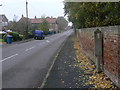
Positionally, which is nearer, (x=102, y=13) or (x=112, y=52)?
(x=112, y=52)

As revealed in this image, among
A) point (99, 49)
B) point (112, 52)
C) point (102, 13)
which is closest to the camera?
point (112, 52)

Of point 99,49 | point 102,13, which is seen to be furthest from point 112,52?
point 102,13

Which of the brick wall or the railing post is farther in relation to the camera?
the railing post

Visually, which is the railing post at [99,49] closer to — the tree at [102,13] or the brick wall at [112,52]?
the brick wall at [112,52]

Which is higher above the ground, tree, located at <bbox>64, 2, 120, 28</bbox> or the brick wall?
tree, located at <bbox>64, 2, 120, 28</bbox>

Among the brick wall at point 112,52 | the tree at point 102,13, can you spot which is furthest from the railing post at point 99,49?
the tree at point 102,13

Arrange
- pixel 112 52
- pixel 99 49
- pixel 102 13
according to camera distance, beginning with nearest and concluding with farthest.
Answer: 1. pixel 112 52
2. pixel 99 49
3. pixel 102 13

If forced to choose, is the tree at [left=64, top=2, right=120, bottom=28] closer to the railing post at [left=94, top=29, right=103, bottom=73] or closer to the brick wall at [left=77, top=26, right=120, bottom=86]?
the railing post at [left=94, top=29, right=103, bottom=73]

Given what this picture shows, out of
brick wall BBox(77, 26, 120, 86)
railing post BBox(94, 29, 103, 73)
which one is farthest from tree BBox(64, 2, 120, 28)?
brick wall BBox(77, 26, 120, 86)

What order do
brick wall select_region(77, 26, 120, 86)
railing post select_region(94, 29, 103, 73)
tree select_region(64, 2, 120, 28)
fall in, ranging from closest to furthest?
Result: brick wall select_region(77, 26, 120, 86), railing post select_region(94, 29, 103, 73), tree select_region(64, 2, 120, 28)

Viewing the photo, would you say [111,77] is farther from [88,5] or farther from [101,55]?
[88,5]

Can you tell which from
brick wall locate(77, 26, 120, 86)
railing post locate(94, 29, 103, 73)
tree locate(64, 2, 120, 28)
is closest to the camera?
brick wall locate(77, 26, 120, 86)

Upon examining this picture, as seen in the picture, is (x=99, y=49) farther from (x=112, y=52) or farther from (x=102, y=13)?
(x=102, y=13)

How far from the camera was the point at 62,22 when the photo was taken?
162m
